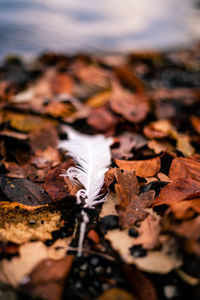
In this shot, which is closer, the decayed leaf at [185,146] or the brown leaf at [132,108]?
the decayed leaf at [185,146]

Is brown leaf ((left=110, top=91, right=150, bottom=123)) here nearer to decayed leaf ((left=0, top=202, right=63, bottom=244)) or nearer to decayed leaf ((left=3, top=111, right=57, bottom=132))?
decayed leaf ((left=3, top=111, right=57, bottom=132))

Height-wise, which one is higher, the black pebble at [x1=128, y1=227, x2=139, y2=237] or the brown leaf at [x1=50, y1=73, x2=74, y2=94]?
the black pebble at [x1=128, y1=227, x2=139, y2=237]

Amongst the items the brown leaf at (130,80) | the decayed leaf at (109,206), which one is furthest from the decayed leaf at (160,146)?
the brown leaf at (130,80)

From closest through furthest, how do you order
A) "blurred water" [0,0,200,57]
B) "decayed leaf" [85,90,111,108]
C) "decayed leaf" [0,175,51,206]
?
"decayed leaf" [0,175,51,206] → "decayed leaf" [85,90,111,108] → "blurred water" [0,0,200,57]

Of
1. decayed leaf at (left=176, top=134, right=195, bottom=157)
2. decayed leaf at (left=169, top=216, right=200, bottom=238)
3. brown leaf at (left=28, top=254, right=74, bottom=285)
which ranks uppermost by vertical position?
decayed leaf at (left=169, top=216, right=200, bottom=238)

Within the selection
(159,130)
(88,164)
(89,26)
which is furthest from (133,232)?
(89,26)

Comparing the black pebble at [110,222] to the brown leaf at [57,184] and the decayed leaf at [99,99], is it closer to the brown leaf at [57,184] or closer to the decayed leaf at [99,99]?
the brown leaf at [57,184]

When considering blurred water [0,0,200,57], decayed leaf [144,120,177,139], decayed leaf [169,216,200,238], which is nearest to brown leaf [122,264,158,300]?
decayed leaf [169,216,200,238]
